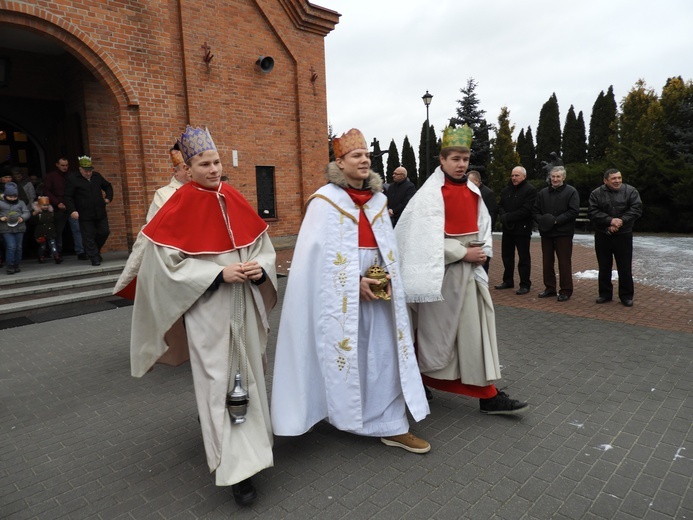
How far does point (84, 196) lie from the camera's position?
8.96m

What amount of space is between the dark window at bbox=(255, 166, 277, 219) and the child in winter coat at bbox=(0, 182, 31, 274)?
5.63 m

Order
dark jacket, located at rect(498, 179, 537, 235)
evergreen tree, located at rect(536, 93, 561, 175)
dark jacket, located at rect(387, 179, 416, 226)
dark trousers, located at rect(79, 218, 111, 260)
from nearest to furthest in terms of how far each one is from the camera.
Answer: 1. dark jacket, located at rect(498, 179, 537, 235)
2. dark trousers, located at rect(79, 218, 111, 260)
3. dark jacket, located at rect(387, 179, 416, 226)
4. evergreen tree, located at rect(536, 93, 561, 175)

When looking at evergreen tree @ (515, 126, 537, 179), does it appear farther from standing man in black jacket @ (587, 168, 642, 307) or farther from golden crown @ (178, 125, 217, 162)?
golden crown @ (178, 125, 217, 162)

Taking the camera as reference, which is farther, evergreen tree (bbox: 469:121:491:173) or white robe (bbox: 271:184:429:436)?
evergreen tree (bbox: 469:121:491:173)

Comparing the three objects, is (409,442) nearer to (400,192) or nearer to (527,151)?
(400,192)

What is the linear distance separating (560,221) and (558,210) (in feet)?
0.65

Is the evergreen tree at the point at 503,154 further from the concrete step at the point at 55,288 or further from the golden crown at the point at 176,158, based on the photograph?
the golden crown at the point at 176,158

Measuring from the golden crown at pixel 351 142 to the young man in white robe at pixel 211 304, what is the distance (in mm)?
799

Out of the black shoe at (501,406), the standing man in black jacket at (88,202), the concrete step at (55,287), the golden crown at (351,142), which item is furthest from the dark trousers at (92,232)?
the black shoe at (501,406)

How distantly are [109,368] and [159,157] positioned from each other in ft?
20.2

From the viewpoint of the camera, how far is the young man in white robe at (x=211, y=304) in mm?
2783

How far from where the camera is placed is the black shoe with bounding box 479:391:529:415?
3758mm

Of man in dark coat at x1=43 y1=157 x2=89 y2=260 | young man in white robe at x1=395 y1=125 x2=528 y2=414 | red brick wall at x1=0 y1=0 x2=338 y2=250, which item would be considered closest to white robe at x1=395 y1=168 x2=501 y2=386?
young man in white robe at x1=395 y1=125 x2=528 y2=414

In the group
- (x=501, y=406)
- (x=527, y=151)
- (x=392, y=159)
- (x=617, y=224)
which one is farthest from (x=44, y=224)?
(x=392, y=159)
